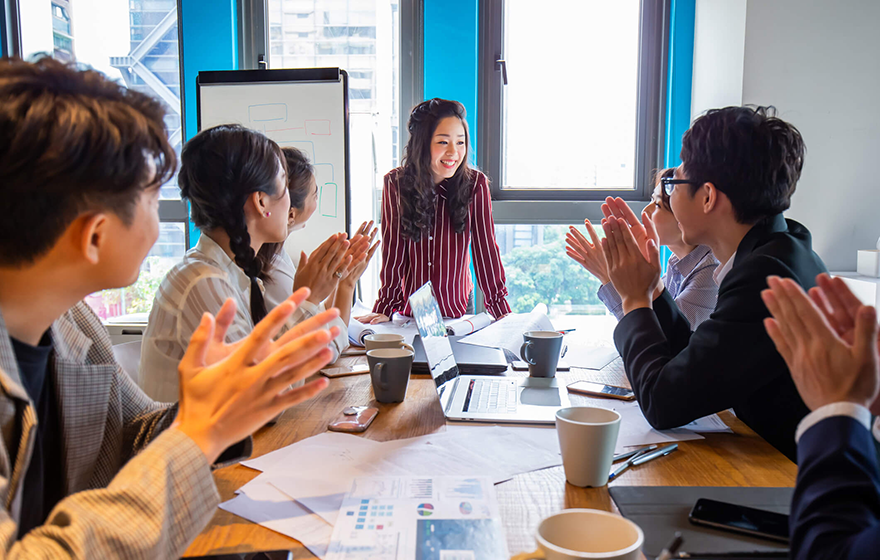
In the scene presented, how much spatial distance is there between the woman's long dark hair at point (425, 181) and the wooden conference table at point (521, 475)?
5.00 ft

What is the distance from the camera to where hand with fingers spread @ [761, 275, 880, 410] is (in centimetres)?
66

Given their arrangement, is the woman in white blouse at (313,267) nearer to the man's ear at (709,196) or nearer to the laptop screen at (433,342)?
the laptop screen at (433,342)

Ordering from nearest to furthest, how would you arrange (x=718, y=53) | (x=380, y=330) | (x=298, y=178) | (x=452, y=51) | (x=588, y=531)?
(x=588, y=531), (x=380, y=330), (x=298, y=178), (x=718, y=53), (x=452, y=51)

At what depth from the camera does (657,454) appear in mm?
969

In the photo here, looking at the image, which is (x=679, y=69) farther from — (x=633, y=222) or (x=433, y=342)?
(x=433, y=342)

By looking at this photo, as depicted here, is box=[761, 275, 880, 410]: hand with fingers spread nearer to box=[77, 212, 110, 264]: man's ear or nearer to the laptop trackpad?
the laptop trackpad

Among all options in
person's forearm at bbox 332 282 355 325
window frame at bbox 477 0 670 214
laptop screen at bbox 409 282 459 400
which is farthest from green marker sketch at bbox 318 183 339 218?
laptop screen at bbox 409 282 459 400

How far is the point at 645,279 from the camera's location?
4.20 feet

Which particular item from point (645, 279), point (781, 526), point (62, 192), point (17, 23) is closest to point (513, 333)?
point (645, 279)

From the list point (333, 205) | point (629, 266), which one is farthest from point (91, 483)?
point (333, 205)

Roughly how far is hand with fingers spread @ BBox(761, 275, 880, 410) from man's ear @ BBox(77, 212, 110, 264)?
0.80 metres

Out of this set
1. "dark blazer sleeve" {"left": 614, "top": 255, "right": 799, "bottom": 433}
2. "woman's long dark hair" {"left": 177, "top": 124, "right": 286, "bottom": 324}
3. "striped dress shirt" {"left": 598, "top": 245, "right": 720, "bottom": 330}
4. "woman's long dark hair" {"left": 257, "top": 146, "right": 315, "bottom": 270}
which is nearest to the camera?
"dark blazer sleeve" {"left": 614, "top": 255, "right": 799, "bottom": 433}

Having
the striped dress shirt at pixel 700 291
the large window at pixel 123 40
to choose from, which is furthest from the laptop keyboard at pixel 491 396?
the large window at pixel 123 40

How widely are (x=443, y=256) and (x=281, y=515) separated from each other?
6.80 feet
